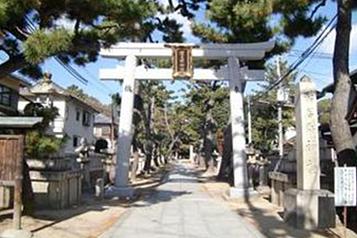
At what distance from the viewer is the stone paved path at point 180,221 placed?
12445 mm

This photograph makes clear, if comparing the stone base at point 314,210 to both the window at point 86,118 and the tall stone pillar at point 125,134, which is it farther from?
the window at point 86,118

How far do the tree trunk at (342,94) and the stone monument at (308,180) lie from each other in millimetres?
689

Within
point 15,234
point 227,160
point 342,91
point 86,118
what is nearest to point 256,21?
point 342,91

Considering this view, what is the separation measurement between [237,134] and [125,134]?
184 inches

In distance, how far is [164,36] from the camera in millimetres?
25109

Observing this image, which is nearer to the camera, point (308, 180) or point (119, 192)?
point (308, 180)

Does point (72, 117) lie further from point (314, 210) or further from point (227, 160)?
point (314, 210)

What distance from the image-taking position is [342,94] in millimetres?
14297

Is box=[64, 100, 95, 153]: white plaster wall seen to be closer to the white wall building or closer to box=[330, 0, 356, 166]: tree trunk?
the white wall building

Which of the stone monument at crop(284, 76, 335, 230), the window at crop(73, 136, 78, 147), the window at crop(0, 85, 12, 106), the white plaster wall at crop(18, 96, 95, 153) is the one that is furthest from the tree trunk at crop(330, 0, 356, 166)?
the window at crop(73, 136, 78, 147)

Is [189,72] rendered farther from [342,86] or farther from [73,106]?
[73,106]

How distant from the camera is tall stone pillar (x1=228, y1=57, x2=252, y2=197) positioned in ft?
73.0

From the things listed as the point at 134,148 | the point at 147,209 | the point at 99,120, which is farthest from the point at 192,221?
Result: the point at 99,120

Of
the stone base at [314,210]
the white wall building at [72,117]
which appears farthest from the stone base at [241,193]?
the white wall building at [72,117]
